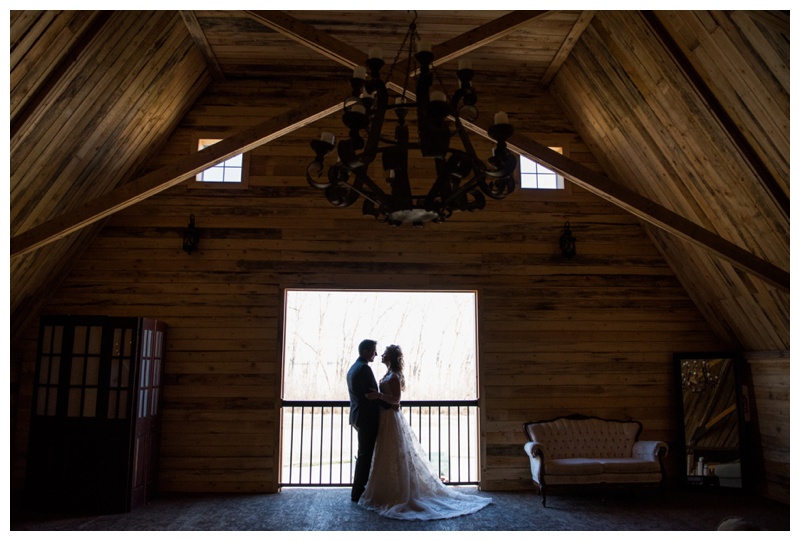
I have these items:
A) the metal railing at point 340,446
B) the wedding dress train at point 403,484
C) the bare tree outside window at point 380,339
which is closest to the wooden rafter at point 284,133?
the wedding dress train at point 403,484

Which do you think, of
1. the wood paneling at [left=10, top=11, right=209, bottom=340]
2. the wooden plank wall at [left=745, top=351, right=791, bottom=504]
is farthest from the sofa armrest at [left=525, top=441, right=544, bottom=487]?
the wood paneling at [left=10, top=11, right=209, bottom=340]

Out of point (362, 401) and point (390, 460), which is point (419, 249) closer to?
point (362, 401)

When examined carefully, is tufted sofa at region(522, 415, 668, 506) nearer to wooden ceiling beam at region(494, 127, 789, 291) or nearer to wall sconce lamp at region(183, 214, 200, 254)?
wooden ceiling beam at region(494, 127, 789, 291)

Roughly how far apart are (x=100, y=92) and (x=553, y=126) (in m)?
4.66

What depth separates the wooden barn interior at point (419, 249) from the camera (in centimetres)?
535

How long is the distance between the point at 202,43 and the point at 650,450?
19.4 ft

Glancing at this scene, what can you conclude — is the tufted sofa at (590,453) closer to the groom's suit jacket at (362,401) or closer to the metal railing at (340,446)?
the metal railing at (340,446)

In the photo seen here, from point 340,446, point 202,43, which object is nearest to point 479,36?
point 202,43

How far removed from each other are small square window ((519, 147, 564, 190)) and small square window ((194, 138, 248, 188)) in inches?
122

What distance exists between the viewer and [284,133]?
4445mm

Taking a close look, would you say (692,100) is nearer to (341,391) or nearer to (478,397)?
(478,397)
